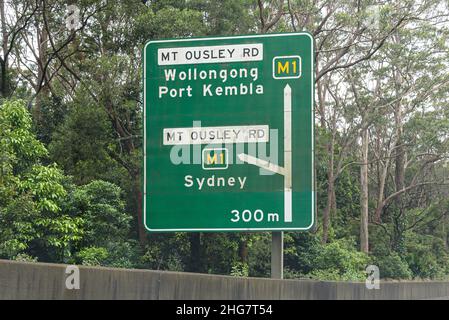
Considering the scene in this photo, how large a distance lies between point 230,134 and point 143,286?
5.21 meters

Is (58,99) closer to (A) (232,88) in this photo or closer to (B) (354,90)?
(B) (354,90)

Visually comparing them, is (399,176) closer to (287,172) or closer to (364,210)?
(364,210)

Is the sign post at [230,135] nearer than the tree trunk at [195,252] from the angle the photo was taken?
Yes

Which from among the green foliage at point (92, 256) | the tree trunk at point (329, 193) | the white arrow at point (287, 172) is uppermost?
the tree trunk at point (329, 193)

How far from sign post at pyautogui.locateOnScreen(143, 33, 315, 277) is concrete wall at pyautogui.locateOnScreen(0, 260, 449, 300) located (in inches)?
57.4

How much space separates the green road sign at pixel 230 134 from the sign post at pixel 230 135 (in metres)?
0.02

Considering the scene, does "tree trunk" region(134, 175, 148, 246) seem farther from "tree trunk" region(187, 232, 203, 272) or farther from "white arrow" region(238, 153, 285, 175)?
"white arrow" region(238, 153, 285, 175)

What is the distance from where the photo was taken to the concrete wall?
21.3 ft

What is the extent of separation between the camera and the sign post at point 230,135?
13586 millimetres

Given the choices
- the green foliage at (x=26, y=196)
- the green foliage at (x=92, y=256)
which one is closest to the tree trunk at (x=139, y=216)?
the green foliage at (x=92, y=256)

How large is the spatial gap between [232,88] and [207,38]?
94 cm

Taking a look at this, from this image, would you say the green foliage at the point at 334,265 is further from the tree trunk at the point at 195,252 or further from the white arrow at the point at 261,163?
the white arrow at the point at 261,163

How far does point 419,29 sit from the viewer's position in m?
42.4
